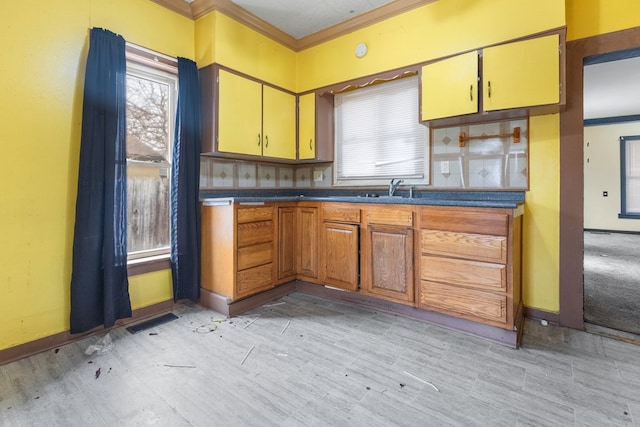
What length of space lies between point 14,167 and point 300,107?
102 inches

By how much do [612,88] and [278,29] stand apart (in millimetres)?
5471

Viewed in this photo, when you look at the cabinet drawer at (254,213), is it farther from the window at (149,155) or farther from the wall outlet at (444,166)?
the wall outlet at (444,166)

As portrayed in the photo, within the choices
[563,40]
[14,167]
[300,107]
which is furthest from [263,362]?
[563,40]

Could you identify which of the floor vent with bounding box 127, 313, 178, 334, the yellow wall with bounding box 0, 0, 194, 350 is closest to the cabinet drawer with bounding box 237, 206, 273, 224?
the floor vent with bounding box 127, 313, 178, 334

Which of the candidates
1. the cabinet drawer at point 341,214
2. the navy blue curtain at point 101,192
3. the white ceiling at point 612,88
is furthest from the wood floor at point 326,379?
the white ceiling at point 612,88

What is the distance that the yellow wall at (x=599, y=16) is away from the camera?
2234 millimetres

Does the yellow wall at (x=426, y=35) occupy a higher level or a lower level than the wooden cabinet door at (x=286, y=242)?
higher

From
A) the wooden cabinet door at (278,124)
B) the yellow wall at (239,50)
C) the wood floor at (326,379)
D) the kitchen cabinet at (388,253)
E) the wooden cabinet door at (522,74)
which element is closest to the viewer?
the wood floor at (326,379)

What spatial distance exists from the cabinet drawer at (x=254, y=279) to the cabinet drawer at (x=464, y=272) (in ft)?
4.64

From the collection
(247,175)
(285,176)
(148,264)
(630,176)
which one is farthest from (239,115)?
(630,176)

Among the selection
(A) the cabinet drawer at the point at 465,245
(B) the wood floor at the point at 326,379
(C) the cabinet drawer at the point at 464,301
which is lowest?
(B) the wood floor at the point at 326,379

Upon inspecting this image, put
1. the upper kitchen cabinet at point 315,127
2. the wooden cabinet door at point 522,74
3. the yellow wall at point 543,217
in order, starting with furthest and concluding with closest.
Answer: the upper kitchen cabinet at point 315,127, the yellow wall at point 543,217, the wooden cabinet door at point 522,74

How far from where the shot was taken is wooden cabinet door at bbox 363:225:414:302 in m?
2.60

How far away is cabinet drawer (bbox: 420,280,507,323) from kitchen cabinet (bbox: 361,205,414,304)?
0.48 ft
